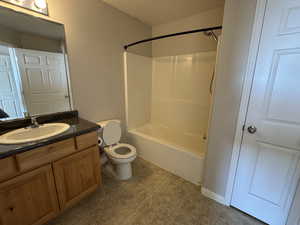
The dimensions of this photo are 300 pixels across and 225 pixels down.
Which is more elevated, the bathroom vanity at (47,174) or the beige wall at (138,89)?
the beige wall at (138,89)

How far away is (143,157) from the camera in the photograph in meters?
2.46

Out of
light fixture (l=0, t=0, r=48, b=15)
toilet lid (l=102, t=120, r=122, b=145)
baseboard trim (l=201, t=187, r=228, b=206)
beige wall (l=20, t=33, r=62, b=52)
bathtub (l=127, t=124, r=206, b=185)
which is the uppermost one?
light fixture (l=0, t=0, r=48, b=15)

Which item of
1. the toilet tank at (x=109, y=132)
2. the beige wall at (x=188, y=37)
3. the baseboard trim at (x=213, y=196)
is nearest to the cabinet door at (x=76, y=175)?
the toilet tank at (x=109, y=132)

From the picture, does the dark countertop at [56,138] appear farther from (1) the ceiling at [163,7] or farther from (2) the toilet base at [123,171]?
(1) the ceiling at [163,7]

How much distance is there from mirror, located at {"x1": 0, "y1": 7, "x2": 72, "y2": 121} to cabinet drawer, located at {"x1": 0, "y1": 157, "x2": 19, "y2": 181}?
646 millimetres

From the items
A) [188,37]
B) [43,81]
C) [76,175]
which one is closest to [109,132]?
[76,175]

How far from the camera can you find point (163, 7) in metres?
2.01

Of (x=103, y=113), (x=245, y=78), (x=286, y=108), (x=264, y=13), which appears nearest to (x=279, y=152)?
(x=286, y=108)

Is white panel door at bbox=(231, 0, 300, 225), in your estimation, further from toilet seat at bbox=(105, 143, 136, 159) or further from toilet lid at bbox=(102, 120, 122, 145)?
toilet lid at bbox=(102, 120, 122, 145)

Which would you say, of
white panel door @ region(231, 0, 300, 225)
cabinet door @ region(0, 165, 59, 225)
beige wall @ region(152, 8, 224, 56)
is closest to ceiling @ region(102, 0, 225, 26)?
beige wall @ region(152, 8, 224, 56)

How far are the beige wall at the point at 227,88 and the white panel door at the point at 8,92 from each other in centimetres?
206

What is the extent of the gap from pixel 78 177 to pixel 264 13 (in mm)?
2257

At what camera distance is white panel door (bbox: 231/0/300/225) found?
3.48ft

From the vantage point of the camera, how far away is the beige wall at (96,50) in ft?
5.51
